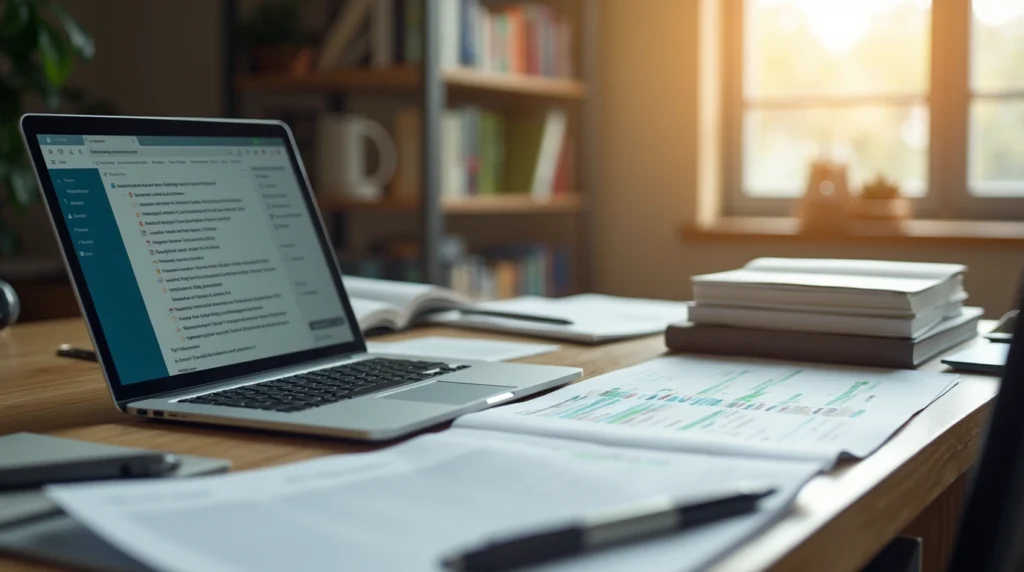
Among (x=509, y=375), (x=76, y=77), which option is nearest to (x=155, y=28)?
(x=76, y=77)

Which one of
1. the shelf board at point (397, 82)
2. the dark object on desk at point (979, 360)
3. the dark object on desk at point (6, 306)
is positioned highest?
the shelf board at point (397, 82)

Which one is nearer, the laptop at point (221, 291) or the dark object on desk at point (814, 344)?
the laptop at point (221, 291)

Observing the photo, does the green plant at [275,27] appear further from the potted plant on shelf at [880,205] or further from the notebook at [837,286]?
the notebook at [837,286]

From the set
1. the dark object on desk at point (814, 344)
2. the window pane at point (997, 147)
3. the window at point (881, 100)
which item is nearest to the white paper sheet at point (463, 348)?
the dark object on desk at point (814, 344)

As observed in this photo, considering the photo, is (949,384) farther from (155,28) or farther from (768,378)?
(155,28)

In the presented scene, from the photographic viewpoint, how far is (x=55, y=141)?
86 centimetres

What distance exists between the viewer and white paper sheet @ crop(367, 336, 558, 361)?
1.12m

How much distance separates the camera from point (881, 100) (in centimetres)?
306

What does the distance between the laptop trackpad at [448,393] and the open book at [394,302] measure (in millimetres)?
410

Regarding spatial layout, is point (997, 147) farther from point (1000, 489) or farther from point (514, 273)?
point (1000, 489)

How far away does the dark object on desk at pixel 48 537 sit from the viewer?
19.6 inches

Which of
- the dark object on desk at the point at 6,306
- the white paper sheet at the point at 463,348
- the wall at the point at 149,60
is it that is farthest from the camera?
the wall at the point at 149,60

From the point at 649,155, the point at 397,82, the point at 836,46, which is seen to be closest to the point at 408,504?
the point at 397,82

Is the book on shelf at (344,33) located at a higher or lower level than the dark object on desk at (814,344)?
higher
